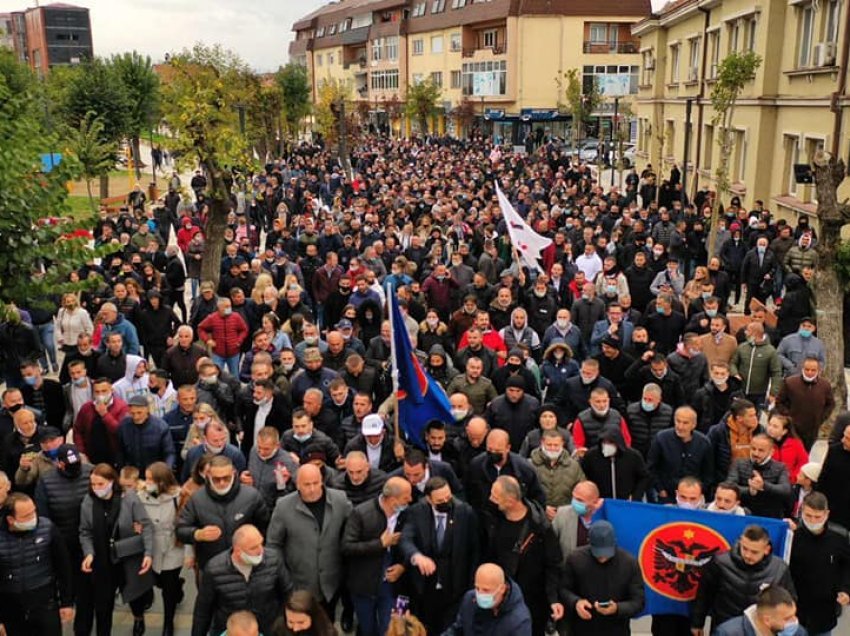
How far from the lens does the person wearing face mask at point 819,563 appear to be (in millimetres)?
6082

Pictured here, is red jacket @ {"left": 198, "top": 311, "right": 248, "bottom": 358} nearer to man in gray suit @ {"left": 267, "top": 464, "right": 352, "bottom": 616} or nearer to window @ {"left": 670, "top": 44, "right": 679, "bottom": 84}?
man in gray suit @ {"left": 267, "top": 464, "right": 352, "bottom": 616}

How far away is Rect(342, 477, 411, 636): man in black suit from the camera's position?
6.07 meters

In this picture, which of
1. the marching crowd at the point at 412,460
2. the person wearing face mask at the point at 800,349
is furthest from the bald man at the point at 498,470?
the person wearing face mask at the point at 800,349

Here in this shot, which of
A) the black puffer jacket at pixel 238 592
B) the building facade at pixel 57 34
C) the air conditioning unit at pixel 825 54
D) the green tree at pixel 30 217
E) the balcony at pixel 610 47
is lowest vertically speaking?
the black puffer jacket at pixel 238 592

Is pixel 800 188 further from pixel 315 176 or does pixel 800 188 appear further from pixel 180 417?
pixel 180 417

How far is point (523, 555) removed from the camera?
606 centimetres

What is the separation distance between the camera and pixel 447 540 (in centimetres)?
607

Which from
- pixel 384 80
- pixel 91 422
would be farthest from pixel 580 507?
pixel 384 80

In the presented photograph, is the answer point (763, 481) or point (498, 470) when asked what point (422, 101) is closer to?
point (498, 470)

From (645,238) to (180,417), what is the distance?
9.99m

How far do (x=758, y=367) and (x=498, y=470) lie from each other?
425 cm

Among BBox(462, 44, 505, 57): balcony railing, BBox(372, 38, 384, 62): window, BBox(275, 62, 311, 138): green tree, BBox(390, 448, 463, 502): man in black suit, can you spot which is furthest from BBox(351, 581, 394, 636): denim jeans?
BBox(372, 38, 384, 62): window

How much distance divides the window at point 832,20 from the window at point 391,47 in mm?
60229

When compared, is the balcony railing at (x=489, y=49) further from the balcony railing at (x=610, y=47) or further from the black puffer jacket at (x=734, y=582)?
the black puffer jacket at (x=734, y=582)
